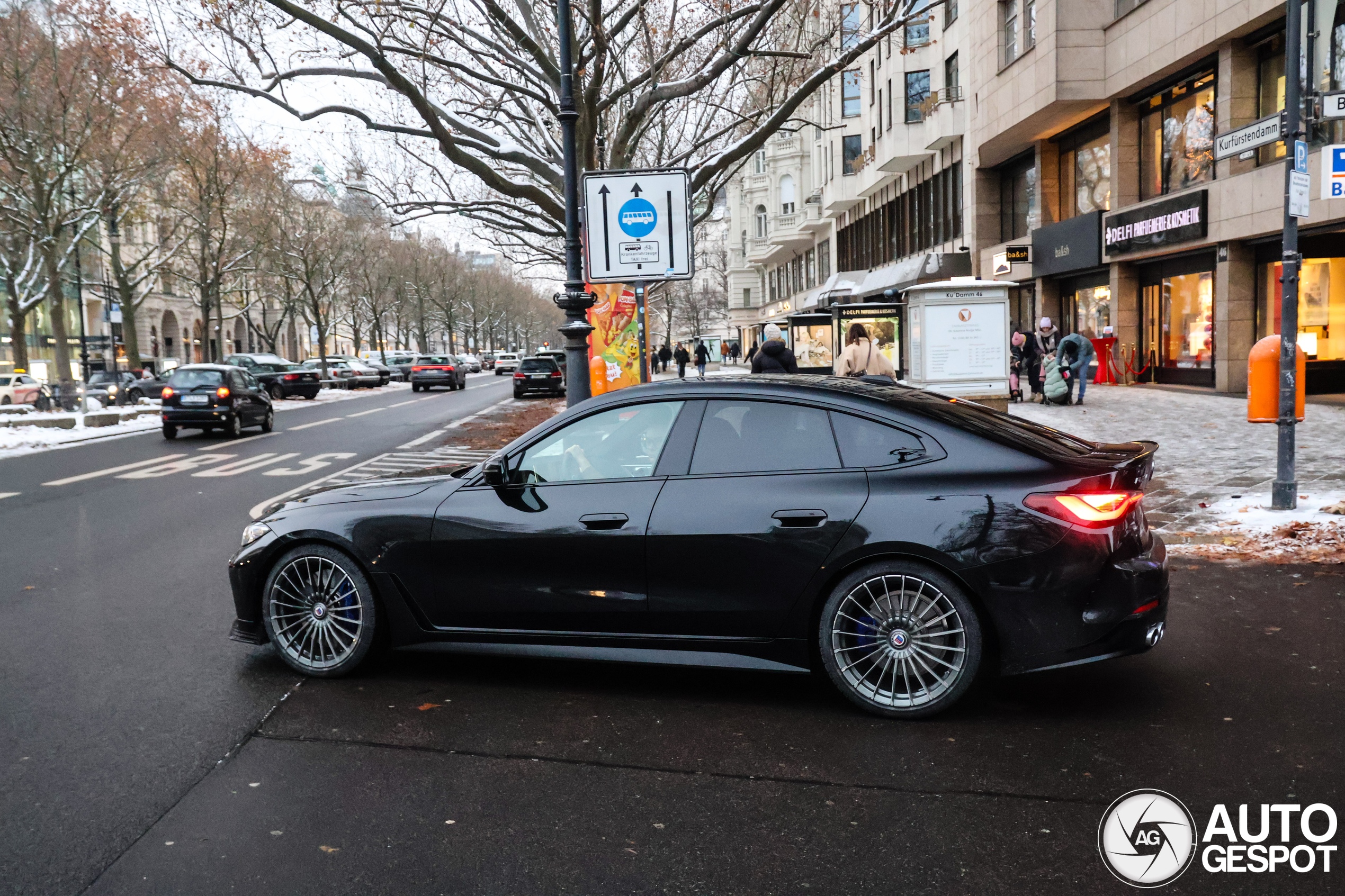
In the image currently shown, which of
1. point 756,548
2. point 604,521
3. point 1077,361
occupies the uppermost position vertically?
point 1077,361

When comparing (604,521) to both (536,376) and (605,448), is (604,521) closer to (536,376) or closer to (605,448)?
(605,448)

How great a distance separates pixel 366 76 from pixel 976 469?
15.6 metres

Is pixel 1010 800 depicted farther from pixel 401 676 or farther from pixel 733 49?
pixel 733 49

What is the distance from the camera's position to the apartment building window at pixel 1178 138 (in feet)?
71.9

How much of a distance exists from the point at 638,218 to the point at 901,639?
7777mm

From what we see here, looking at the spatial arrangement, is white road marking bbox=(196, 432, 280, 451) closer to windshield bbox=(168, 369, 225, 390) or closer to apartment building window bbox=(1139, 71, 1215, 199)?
windshield bbox=(168, 369, 225, 390)

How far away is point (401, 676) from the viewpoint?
16.5 feet

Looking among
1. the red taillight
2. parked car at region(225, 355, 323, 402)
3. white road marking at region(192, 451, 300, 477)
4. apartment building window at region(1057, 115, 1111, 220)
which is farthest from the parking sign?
parked car at region(225, 355, 323, 402)

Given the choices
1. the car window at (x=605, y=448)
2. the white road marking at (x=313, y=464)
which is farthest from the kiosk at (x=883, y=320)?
the car window at (x=605, y=448)

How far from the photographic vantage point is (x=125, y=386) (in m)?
38.4

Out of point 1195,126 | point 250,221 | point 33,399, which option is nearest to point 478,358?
point 250,221

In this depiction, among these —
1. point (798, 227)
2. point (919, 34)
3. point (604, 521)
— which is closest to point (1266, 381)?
point (604, 521)

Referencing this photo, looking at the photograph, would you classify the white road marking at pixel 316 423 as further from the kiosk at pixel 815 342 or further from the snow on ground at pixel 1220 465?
the snow on ground at pixel 1220 465

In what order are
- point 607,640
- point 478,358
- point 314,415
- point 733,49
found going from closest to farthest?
point 607,640
point 733,49
point 314,415
point 478,358
